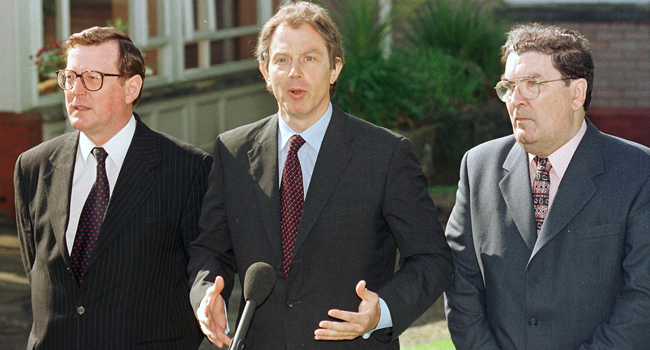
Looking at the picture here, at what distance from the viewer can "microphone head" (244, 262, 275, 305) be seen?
2.52 m

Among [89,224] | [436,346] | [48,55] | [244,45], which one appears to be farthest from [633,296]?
[244,45]

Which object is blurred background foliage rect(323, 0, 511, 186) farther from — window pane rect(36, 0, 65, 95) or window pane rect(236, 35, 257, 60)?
window pane rect(36, 0, 65, 95)

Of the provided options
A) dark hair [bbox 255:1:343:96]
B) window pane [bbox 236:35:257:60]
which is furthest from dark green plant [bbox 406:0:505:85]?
dark hair [bbox 255:1:343:96]

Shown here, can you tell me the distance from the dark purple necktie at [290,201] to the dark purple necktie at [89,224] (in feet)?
2.45

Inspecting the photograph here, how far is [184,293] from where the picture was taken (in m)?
3.50

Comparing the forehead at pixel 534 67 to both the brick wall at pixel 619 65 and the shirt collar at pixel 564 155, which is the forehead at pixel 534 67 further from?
the brick wall at pixel 619 65

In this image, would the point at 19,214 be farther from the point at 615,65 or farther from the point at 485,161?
the point at 615,65

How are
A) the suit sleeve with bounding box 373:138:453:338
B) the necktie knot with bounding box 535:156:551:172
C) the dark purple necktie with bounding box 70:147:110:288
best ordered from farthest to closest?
the dark purple necktie with bounding box 70:147:110:288, the necktie knot with bounding box 535:156:551:172, the suit sleeve with bounding box 373:138:453:338

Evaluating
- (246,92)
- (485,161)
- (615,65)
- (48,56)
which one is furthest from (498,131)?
(485,161)

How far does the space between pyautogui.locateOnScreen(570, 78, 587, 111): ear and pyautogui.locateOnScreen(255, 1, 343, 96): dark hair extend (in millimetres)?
894

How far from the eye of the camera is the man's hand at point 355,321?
2.75 metres

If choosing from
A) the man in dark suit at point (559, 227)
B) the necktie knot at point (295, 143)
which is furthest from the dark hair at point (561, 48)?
the necktie knot at point (295, 143)

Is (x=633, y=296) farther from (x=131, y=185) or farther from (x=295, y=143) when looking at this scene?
(x=131, y=185)

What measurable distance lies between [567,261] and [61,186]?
6.49ft
